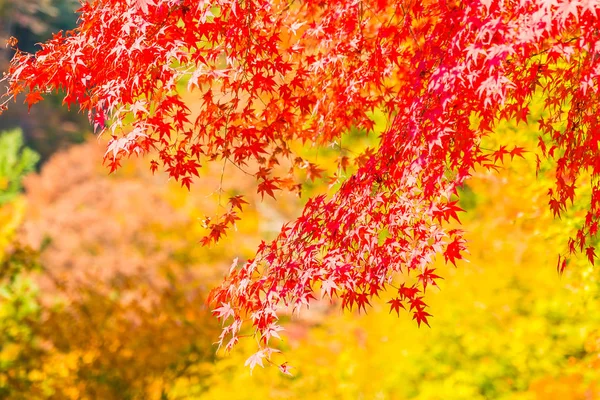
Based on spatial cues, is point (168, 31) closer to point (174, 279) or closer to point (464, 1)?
point (464, 1)

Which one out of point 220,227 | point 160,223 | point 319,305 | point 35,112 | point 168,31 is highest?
point 35,112

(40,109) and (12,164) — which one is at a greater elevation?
(40,109)

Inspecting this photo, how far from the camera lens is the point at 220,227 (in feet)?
12.7

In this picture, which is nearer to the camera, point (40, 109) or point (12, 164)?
point (12, 164)

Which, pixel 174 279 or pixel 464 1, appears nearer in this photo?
pixel 464 1

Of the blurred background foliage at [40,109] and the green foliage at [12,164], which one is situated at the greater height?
the blurred background foliage at [40,109]

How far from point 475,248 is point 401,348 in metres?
2.47

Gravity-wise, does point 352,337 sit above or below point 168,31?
above

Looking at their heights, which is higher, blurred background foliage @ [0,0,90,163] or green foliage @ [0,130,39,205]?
blurred background foliage @ [0,0,90,163]

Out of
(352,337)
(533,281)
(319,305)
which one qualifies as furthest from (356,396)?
(319,305)

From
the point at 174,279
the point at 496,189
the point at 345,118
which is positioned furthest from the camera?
the point at 496,189

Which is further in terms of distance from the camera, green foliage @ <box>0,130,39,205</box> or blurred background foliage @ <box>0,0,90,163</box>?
blurred background foliage @ <box>0,0,90,163</box>

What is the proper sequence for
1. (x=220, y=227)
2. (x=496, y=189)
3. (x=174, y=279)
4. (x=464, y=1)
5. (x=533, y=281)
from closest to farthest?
(x=464, y=1), (x=220, y=227), (x=533, y=281), (x=174, y=279), (x=496, y=189)

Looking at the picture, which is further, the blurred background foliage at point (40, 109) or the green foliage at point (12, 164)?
the blurred background foliage at point (40, 109)
